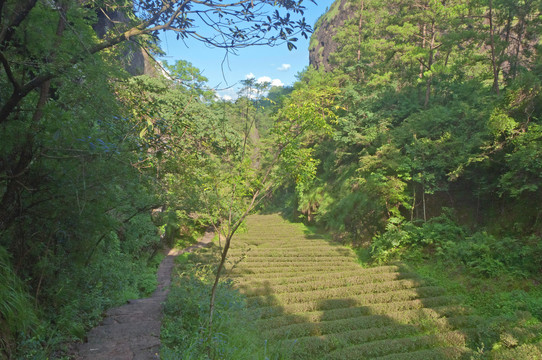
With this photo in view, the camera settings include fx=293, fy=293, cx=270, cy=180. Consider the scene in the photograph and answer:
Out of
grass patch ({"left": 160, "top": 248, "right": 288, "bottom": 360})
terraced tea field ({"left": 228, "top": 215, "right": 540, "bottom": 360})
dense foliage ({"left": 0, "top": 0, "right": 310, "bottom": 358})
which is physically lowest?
terraced tea field ({"left": 228, "top": 215, "right": 540, "bottom": 360})

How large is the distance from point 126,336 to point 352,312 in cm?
581

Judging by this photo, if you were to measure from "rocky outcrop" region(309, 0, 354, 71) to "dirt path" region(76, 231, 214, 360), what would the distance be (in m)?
40.3

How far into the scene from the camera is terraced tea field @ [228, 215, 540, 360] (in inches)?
242

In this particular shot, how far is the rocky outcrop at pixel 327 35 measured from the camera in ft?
135

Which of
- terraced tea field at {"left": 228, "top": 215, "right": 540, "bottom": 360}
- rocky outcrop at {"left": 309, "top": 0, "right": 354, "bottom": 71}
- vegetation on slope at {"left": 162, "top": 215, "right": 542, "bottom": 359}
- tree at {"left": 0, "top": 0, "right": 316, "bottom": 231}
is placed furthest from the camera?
rocky outcrop at {"left": 309, "top": 0, "right": 354, "bottom": 71}

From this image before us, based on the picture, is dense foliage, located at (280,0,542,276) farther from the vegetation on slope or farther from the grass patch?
the grass patch

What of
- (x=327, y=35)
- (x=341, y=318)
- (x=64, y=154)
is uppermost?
(x=327, y=35)

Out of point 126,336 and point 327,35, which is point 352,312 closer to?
point 126,336

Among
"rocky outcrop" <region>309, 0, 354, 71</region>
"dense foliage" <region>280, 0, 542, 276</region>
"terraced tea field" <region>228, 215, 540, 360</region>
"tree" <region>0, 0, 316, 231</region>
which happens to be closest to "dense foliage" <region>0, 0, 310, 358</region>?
"tree" <region>0, 0, 316, 231</region>

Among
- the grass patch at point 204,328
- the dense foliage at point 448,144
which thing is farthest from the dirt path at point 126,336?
the dense foliage at point 448,144

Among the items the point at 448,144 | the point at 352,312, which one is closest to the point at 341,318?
the point at 352,312

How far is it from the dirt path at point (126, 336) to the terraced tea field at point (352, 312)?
1.45 m

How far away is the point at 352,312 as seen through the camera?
7.91 meters

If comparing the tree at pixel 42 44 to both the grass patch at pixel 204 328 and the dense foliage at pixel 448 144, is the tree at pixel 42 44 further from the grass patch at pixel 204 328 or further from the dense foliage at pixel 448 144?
the dense foliage at pixel 448 144
